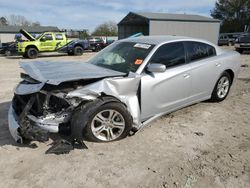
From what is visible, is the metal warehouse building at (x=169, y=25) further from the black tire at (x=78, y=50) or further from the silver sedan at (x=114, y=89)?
the silver sedan at (x=114, y=89)

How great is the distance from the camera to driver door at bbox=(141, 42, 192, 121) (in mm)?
3984

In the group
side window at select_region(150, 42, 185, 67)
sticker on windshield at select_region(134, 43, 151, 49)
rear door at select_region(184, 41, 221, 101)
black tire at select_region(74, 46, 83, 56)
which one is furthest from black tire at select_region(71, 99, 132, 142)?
black tire at select_region(74, 46, 83, 56)

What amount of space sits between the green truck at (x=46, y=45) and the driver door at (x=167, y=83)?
54.5ft

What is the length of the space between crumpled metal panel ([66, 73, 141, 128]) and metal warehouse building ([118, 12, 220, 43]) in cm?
2736

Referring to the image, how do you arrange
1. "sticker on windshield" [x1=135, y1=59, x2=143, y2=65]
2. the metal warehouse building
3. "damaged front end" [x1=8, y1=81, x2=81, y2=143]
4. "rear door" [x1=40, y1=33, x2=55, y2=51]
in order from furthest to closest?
the metal warehouse building < "rear door" [x1=40, y1=33, x2=55, y2=51] < "sticker on windshield" [x1=135, y1=59, x2=143, y2=65] < "damaged front end" [x1=8, y1=81, x2=81, y2=143]

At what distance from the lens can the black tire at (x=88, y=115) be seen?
3445 millimetres

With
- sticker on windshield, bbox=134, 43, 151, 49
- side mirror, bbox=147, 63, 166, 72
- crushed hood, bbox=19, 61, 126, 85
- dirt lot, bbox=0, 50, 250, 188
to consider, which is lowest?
dirt lot, bbox=0, 50, 250, 188

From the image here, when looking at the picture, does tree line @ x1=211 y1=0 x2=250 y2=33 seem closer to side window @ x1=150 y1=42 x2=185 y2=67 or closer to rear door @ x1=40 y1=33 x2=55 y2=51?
rear door @ x1=40 y1=33 x2=55 y2=51

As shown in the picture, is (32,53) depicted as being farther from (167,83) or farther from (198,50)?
(167,83)

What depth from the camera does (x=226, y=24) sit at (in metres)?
57.2

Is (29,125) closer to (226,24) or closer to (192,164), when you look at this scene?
(192,164)

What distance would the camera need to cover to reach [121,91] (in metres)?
3.76

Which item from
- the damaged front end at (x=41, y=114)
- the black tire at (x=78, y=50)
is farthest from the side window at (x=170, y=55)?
the black tire at (x=78, y=50)

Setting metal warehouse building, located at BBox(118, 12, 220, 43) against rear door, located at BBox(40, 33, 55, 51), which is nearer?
rear door, located at BBox(40, 33, 55, 51)
